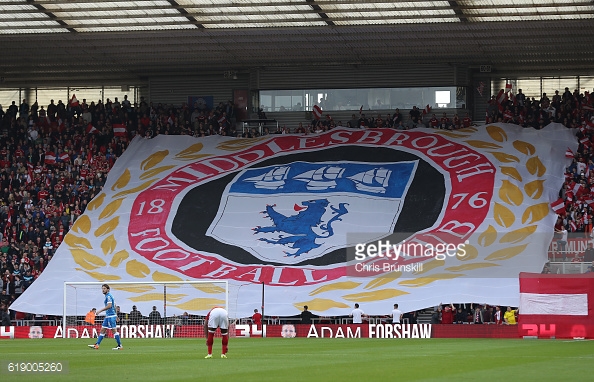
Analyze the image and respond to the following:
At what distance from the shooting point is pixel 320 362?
24.5 meters

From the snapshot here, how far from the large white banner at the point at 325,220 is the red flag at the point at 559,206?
376mm

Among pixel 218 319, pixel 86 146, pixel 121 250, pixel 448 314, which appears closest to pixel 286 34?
pixel 86 146

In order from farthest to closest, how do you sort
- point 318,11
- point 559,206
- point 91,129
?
point 91,129, point 318,11, point 559,206

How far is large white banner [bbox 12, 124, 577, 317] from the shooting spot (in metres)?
45.3

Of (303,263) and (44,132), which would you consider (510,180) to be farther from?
(44,132)

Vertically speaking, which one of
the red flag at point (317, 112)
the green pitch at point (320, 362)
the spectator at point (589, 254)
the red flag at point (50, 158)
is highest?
the red flag at point (317, 112)

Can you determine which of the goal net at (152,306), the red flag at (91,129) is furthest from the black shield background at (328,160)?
the red flag at (91,129)

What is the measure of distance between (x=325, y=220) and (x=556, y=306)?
49.4 ft

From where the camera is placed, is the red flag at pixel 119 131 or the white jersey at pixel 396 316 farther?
the red flag at pixel 119 131

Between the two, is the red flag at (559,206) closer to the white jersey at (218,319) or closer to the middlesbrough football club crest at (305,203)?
the middlesbrough football club crest at (305,203)

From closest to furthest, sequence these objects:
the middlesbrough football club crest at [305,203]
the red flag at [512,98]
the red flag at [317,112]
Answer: the middlesbrough football club crest at [305,203] < the red flag at [512,98] < the red flag at [317,112]

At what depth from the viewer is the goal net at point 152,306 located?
143 ft

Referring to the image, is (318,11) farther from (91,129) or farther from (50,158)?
(50,158)

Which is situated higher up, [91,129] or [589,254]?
[91,129]
